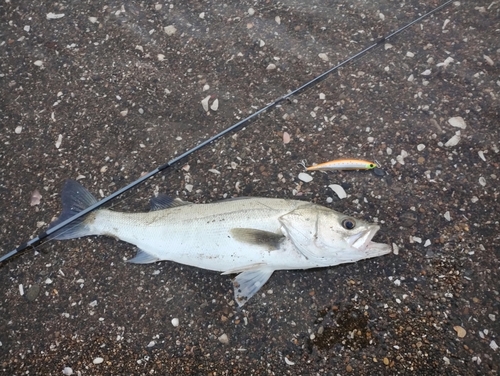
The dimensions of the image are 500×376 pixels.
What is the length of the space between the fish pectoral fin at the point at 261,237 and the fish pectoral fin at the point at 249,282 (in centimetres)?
23

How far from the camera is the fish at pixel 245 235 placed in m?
2.92

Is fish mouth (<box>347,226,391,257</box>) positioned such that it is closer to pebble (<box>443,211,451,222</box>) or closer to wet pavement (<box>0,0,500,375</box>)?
wet pavement (<box>0,0,500,375</box>)

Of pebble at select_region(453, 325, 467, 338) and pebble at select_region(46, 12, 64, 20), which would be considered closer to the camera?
pebble at select_region(453, 325, 467, 338)

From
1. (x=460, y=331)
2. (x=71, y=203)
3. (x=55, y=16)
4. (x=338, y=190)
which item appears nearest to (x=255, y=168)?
(x=338, y=190)

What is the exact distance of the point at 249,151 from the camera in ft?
12.1

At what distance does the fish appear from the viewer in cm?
292

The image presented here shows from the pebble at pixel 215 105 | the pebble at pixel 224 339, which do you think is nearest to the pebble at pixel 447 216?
the pebble at pixel 224 339

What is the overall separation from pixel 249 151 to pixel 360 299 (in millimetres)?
1560

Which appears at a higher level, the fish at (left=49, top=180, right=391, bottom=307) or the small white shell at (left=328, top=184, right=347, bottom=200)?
the fish at (left=49, top=180, right=391, bottom=307)

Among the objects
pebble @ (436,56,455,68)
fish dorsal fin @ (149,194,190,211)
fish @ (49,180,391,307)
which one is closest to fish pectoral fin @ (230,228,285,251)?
fish @ (49,180,391,307)

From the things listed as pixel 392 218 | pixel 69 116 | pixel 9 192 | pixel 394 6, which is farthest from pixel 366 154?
pixel 9 192

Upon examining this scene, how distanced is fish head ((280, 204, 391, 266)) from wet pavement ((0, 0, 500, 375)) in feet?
1.09

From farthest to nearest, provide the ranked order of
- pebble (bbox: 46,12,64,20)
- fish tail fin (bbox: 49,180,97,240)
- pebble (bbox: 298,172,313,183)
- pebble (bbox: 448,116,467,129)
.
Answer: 1. pebble (bbox: 46,12,64,20)
2. pebble (bbox: 448,116,467,129)
3. pebble (bbox: 298,172,313,183)
4. fish tail fin (bbox: 49,180,97,240)

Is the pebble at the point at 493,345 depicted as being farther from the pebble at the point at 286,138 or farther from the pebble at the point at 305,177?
the pebble at the point at 286,138
